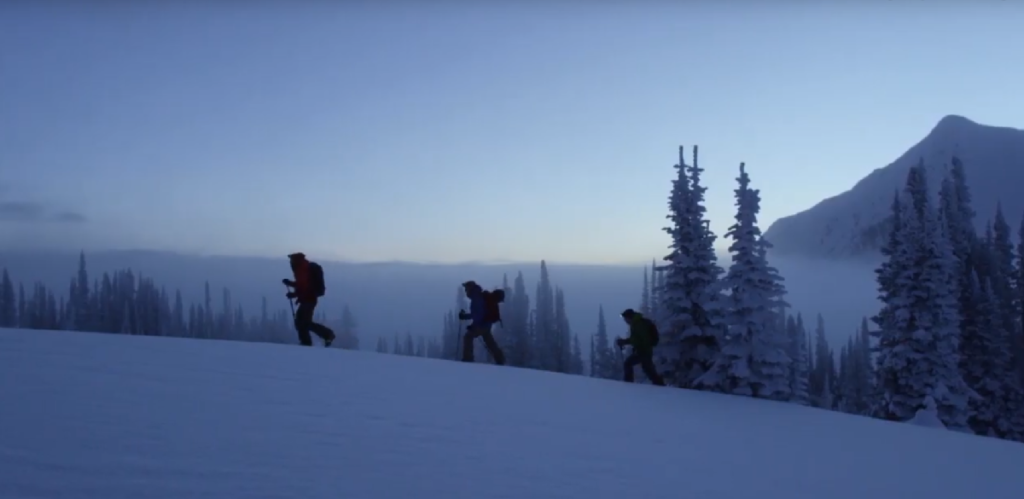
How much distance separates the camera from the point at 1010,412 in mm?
33344

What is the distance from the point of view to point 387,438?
6.64 m

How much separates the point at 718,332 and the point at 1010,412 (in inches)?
776

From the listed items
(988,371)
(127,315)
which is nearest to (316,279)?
(988,371)

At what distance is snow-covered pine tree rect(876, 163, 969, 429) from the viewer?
2870cm

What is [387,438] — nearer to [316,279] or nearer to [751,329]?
[316,279]

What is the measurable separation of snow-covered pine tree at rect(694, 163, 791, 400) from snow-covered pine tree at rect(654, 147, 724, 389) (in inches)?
56.3

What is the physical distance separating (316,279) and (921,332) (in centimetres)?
2626

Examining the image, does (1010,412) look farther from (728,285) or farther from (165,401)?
(165,401)

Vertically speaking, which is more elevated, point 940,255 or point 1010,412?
point 940,255

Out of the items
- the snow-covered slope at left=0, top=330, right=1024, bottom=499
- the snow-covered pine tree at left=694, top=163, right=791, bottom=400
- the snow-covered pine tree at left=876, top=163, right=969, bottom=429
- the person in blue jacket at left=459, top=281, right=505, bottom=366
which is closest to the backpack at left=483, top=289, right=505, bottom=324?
the person in blue jacket at left=459, top=281, right=505, bottom=366

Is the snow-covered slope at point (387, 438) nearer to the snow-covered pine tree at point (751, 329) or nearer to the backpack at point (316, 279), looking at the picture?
the backpack at point (316, 279)

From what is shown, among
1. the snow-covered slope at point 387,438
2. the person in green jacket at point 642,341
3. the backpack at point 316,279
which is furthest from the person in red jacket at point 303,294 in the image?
the person in green jacket at point 642,341

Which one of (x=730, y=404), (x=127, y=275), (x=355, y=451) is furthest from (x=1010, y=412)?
(x=127, y=275)

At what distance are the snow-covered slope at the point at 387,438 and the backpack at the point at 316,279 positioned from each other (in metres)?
2.47
